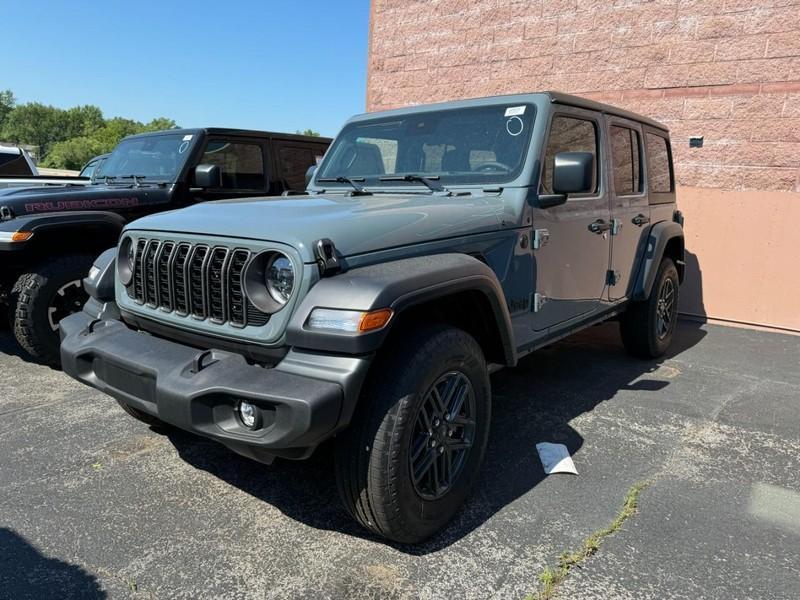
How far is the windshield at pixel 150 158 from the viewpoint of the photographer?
5.54m

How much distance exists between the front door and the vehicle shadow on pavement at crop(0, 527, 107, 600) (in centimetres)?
238

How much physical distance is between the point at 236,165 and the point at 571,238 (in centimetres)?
353

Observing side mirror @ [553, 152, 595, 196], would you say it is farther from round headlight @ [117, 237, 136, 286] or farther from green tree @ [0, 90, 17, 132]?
green tree @ [0, 90, 17, 132]

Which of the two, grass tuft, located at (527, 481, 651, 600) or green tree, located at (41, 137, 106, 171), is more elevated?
green tree, located at (41, 137, 106, 171)

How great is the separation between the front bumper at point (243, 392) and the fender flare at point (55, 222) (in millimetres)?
2285

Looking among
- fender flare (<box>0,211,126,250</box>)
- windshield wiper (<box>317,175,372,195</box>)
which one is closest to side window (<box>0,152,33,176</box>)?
fender flare (<box>0,211,126,250</box>)

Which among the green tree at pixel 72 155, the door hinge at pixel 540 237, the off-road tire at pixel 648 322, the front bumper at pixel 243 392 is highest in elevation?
the green tree at pixel 72 155

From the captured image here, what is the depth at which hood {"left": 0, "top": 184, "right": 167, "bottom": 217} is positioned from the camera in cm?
450

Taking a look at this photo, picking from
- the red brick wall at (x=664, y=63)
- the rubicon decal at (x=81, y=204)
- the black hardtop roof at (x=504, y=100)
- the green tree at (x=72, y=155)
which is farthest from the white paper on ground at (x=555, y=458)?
the green tree at (x=72, y=155)

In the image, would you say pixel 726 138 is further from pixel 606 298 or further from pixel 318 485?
pixel 318 485

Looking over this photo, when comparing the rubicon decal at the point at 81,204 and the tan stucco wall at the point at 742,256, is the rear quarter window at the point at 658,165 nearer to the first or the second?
the tan stucco wall at the point at 742,256

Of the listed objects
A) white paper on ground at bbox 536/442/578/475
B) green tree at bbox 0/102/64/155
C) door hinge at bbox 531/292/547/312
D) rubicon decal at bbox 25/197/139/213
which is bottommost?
white paper on ground at bbox 536/442/578/475

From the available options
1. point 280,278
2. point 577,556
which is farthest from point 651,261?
point 280,278

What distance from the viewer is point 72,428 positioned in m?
3.57
